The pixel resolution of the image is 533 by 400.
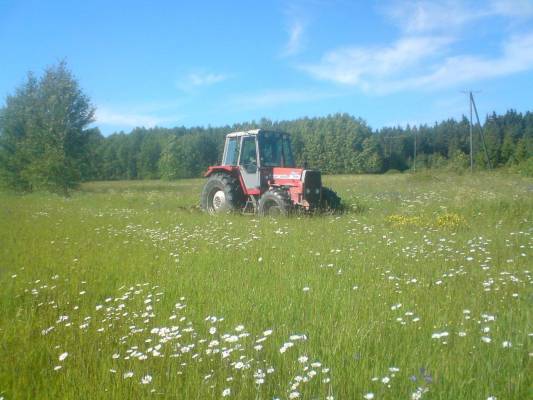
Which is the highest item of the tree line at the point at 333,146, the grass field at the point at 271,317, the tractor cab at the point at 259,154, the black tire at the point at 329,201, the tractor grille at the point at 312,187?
the tree line at the point at 333,146

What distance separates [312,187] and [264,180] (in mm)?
1478

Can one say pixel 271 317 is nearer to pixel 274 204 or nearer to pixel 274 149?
pixel 274 204

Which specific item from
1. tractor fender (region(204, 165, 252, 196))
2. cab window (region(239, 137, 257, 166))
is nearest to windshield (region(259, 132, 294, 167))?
cab window (region(239, 137, 257, 166))

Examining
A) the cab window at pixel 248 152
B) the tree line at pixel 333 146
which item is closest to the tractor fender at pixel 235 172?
the cab window at pixel 248 152

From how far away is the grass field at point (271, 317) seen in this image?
8.51ft

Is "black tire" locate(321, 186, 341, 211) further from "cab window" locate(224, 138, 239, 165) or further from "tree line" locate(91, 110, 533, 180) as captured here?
"tree line" locate(91, 110, 533, 180)

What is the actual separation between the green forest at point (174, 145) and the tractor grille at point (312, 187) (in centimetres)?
503

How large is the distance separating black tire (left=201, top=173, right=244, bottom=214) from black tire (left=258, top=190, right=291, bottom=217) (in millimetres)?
1478

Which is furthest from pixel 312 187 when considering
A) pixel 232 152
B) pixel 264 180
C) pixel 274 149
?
pixel 232 152

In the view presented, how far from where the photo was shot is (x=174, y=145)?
60.0 meters

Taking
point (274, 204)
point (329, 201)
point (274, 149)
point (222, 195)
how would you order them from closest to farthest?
point (274, 204), point (329, 201), point (274, 149), point (222, 195)

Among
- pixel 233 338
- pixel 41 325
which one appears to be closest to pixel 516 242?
pixel 233 338

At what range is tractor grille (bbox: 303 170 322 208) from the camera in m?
11.5

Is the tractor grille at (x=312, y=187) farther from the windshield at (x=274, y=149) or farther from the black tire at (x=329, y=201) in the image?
the windshield at (x=274, y=149)
